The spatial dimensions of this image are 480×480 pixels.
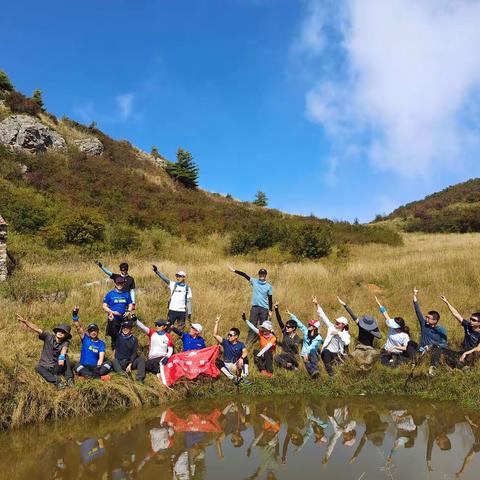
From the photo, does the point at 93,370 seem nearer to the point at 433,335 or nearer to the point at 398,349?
the point at 398,349

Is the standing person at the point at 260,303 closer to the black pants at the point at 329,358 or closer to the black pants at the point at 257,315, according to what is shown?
the black pants at the point at 257,315

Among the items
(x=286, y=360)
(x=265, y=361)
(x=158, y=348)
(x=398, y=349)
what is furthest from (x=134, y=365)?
(x=398, y=349)

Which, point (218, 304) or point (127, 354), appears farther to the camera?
point (218, 304)

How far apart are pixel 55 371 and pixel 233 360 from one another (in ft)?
10.3

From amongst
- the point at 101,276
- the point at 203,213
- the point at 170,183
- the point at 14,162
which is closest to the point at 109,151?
the point at 170,183

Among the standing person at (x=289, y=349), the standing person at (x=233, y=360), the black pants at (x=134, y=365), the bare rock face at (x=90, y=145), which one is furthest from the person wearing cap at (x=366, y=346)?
the bare rock face at (x=90, y=145)

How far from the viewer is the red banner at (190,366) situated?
25.2 feet

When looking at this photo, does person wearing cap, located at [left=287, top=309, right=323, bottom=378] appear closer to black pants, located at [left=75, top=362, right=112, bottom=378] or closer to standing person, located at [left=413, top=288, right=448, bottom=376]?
standing person, located at [left=413, top=288, right=448, bottom=376]

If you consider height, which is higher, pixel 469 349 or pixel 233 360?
pixel 233 360

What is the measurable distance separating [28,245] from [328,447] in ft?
51.0

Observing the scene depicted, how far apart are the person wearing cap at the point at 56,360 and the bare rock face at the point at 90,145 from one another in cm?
2721

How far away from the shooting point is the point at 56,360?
7289mm

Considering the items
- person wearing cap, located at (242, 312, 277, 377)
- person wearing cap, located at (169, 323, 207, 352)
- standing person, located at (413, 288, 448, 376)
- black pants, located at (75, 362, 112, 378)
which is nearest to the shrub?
person wearing cap, located at (169, 323, 207, 352)

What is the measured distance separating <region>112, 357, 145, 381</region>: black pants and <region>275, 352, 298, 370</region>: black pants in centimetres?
260
